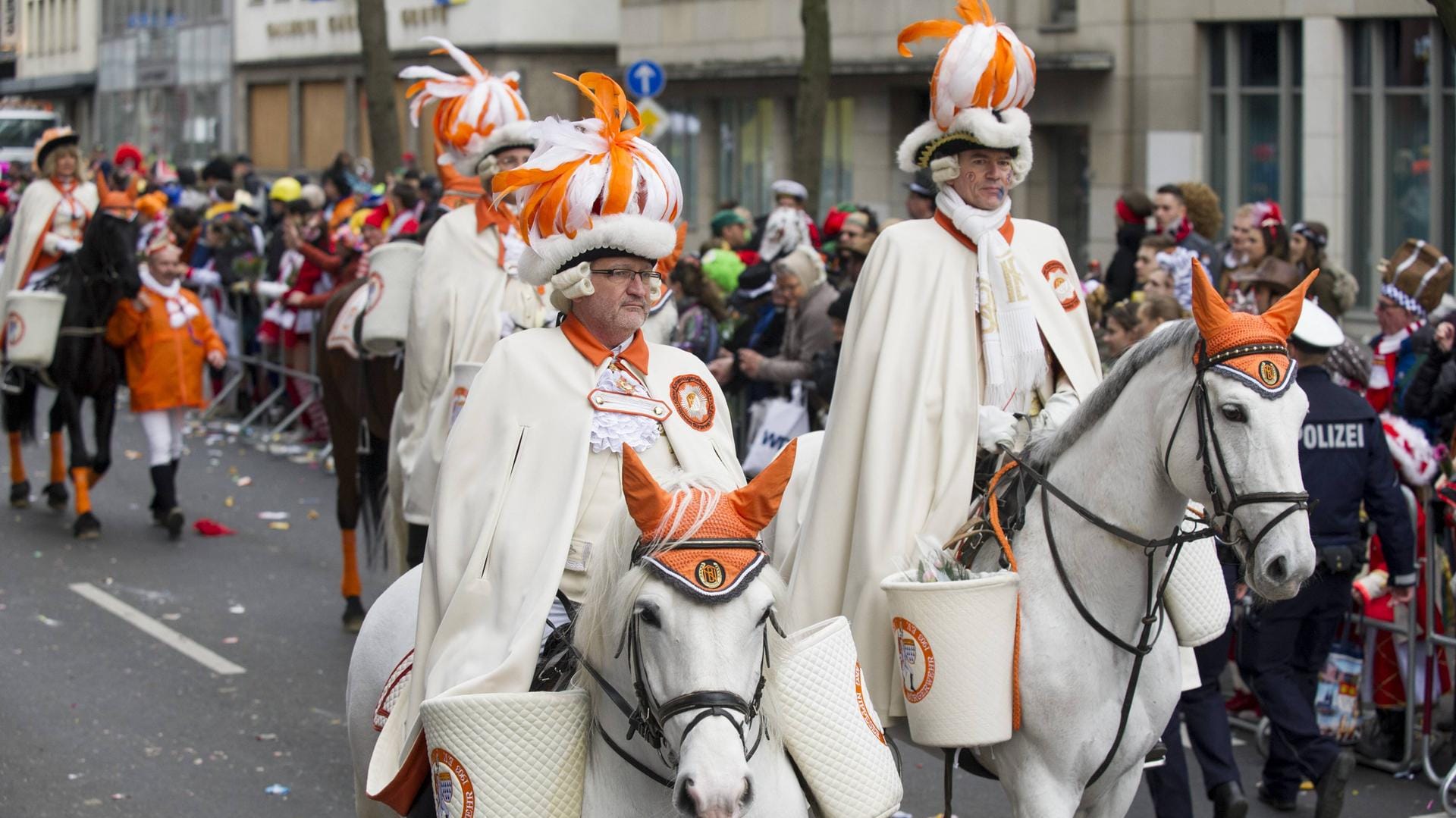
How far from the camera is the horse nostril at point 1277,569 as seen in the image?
4500 mm

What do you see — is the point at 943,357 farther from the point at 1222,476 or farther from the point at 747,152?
the point at 747,152

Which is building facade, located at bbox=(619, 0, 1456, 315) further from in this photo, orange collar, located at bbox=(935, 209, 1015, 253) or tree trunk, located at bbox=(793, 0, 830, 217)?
orange collar, located at bbox=(935, 209, 1015, 253)

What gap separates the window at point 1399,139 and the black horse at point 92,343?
12431 millimetres

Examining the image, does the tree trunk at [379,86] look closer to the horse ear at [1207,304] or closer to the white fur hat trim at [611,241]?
the white fur hat trim at [611,241]

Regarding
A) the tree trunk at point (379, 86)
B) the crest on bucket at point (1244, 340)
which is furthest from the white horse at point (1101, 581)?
the tree trunk at point (379, 86)

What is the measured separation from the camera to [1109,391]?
Result: 5.15 m

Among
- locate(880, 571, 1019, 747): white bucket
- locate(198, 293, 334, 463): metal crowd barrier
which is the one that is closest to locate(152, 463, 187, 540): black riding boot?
locate(198, 293, 334, 463): metal crowd barrier

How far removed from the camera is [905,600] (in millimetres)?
5211

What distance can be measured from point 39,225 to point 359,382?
4.27 meters

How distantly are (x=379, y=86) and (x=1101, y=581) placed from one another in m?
16.4

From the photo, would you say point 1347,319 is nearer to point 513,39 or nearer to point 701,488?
point 701,488

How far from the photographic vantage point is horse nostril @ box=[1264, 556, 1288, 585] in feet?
14.8

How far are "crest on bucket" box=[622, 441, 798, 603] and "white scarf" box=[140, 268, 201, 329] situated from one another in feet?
32.2

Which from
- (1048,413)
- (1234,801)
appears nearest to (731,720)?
(1048,413)
